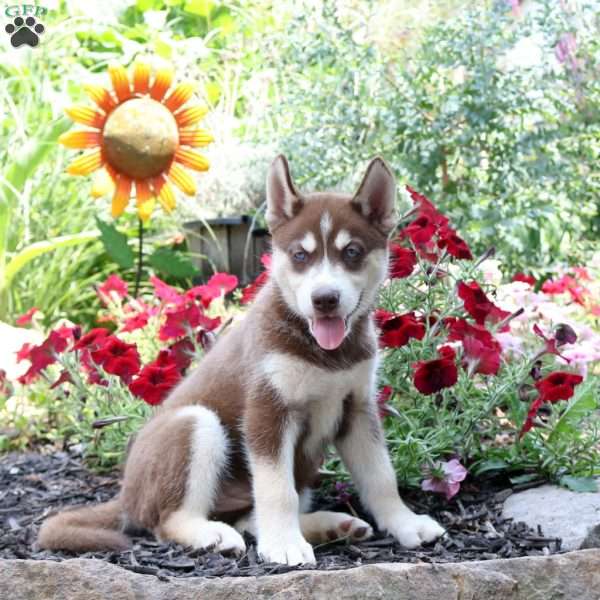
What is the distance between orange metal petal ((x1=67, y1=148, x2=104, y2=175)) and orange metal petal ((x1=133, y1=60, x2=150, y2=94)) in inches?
20.3

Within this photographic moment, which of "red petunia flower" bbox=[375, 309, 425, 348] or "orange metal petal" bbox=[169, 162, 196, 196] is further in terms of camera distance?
"orange metal petal" bbox=[169, 162, 196, 196]

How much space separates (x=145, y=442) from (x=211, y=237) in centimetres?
501

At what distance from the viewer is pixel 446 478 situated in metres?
3.67

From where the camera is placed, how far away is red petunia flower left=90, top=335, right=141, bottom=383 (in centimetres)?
432

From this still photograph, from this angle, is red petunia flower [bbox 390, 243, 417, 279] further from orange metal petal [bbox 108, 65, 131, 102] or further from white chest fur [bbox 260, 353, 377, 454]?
orange metal petal [bbox 108, 65, 131, 102]

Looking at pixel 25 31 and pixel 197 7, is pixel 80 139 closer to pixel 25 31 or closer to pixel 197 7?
pixel 25 31

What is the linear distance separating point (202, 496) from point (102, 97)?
3.88m

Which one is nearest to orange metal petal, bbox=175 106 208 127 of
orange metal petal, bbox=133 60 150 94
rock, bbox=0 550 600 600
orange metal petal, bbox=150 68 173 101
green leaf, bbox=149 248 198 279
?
orange metal petal, bbox=150 68 173 101

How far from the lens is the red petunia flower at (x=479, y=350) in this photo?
3748 millimetres

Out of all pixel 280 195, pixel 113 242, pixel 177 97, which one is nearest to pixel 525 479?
pixel 280 195

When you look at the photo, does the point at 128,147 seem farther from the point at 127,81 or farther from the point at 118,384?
the point at 118,384

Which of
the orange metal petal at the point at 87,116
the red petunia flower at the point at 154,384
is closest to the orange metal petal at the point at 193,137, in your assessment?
the orange metal petal at the point at 87,116

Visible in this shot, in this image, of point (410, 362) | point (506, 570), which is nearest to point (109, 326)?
point (410, 362)

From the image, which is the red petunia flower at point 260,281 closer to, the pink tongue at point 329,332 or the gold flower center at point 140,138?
the pink tongue at point 329,332
